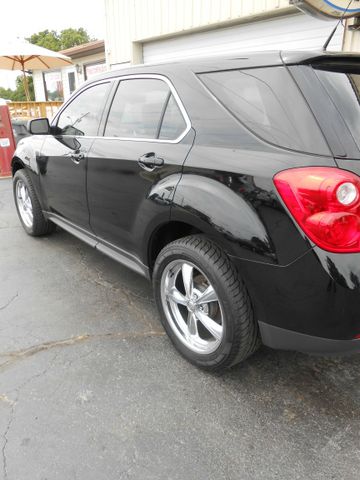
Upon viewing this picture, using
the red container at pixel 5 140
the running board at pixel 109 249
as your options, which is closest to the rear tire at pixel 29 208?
the running board at pixel 109 249

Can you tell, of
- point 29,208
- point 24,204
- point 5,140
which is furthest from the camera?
point 5,140

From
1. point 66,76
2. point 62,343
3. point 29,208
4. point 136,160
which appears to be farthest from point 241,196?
point 66,76

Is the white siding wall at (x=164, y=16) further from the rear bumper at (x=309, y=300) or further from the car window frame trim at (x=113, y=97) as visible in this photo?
the rear bumper at (x=309, y=300)

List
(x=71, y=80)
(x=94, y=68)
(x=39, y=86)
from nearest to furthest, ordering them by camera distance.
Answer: (x=94, y=68)
(x=71, y=80)
(x=39, y=86)

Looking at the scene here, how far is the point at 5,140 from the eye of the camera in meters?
8.47

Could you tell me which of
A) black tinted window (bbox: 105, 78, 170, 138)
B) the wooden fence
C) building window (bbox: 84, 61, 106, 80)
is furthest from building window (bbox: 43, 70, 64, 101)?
black tinted window (bbox: 105, 78, 170, 138)

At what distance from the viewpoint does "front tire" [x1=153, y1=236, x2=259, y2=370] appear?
201 centimetres

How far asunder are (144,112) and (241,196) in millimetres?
1142

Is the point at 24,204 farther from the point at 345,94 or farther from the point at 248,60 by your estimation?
the point at 345,94

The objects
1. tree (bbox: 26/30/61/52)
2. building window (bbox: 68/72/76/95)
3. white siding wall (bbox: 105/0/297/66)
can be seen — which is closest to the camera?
white siding wall (bbox: 105/0/297/66)

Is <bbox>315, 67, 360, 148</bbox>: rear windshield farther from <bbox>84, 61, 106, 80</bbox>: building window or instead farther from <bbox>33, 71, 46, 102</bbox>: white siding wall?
<bbox>33, 71, 46, 102</bbox>: white siding wall

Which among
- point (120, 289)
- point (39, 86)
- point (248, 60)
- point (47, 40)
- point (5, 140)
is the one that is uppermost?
point (47, 40)

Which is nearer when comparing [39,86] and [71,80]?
[71,80]

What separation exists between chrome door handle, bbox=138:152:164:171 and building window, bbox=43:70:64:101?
56.5ft
